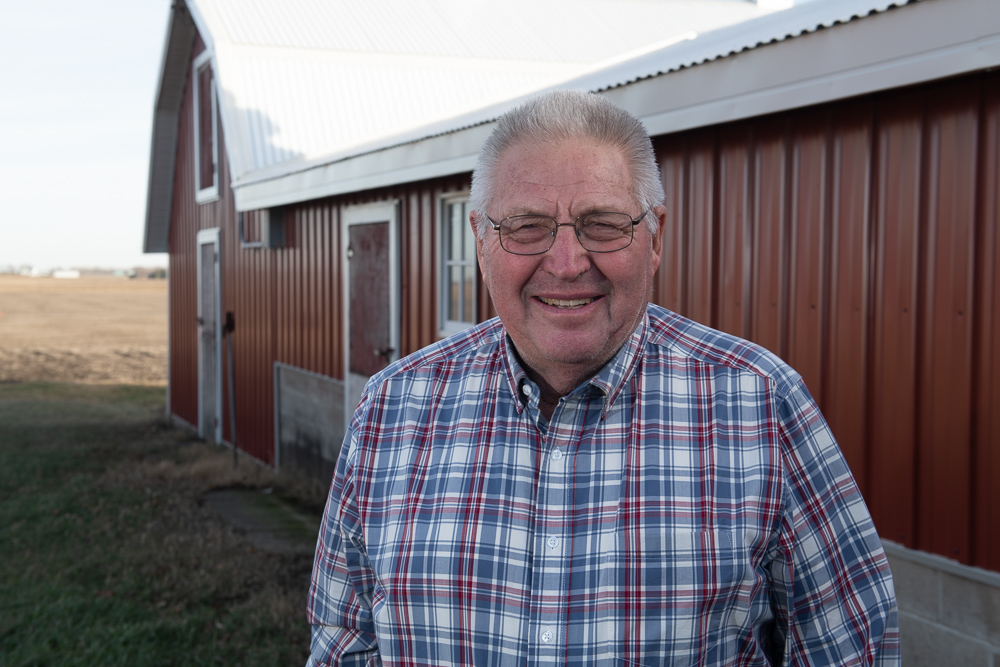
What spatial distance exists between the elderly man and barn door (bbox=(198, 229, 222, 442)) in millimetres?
10463

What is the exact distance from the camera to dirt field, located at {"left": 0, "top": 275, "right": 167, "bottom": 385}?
2030 cm

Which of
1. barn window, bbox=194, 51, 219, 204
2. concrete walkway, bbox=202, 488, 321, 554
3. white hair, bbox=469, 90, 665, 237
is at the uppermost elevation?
barn window, bbox=194, 51, 219, 204

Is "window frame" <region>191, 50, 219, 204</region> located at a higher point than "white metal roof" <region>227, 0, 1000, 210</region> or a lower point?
higher

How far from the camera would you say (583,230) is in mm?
1510

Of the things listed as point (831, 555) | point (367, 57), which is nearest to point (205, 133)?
point (367, 57)

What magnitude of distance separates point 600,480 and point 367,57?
10.4 meters

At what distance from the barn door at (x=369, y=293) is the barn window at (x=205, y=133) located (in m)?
4.39

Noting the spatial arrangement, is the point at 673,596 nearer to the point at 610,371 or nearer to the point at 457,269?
the point at 610,371

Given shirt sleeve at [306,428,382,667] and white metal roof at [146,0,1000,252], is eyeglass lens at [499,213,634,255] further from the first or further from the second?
white metal roof at [146,0,1000,252]

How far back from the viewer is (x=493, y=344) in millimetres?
1747

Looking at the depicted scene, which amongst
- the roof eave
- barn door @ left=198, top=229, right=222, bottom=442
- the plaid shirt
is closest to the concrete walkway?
barn door @ left=198, top=229, right=222, bottom=442

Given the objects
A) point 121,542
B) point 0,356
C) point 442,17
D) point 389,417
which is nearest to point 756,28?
point 389,417

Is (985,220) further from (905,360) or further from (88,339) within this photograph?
(88,339)

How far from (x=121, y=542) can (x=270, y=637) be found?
238 cm
